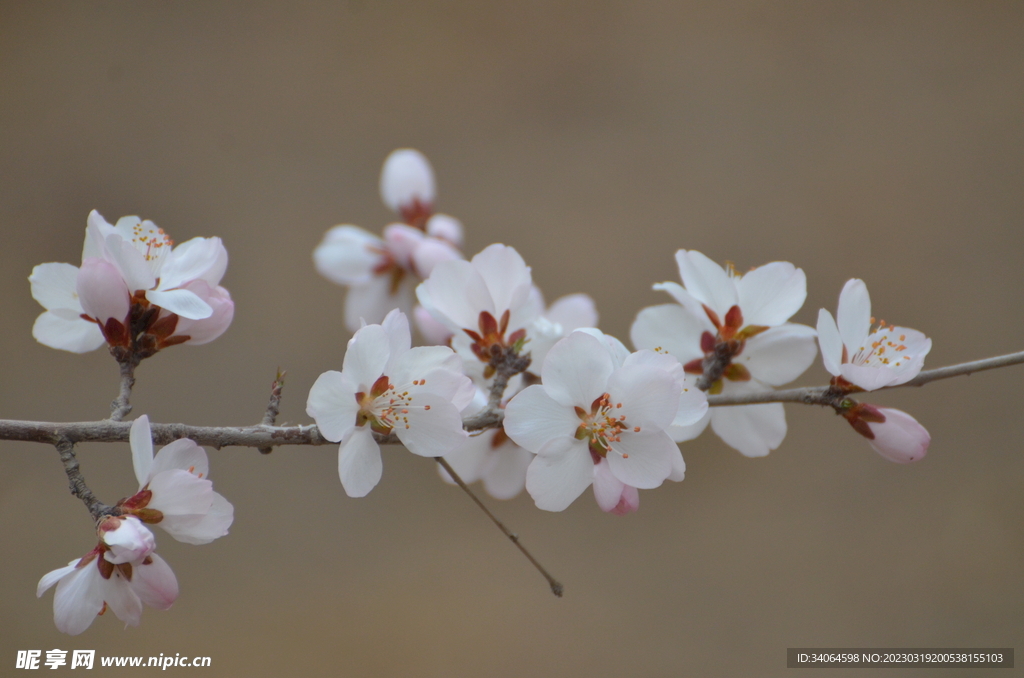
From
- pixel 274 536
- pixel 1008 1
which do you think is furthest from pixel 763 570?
pixel 1008 1

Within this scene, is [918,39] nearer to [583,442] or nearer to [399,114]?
[399,114]

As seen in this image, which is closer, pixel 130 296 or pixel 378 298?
pixel 130 296

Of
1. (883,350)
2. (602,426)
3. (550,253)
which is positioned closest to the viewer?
(602,426)

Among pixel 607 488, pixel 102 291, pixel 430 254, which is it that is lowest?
pixel 607 488

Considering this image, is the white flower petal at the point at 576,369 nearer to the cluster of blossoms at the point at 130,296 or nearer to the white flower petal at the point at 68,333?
the cluster of blossoms at the point at 130,296

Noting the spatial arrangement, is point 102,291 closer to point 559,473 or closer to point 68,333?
point 68,333

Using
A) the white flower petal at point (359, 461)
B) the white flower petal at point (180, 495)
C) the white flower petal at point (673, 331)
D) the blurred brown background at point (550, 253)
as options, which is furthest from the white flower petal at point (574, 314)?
the blurred brown background at point (550, 253)

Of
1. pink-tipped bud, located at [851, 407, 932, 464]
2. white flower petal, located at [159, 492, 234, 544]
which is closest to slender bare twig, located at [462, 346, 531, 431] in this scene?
white flower petal, located at [159, 492, 234, 544]

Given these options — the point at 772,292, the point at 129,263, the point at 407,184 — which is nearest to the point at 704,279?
the point at 772,292
